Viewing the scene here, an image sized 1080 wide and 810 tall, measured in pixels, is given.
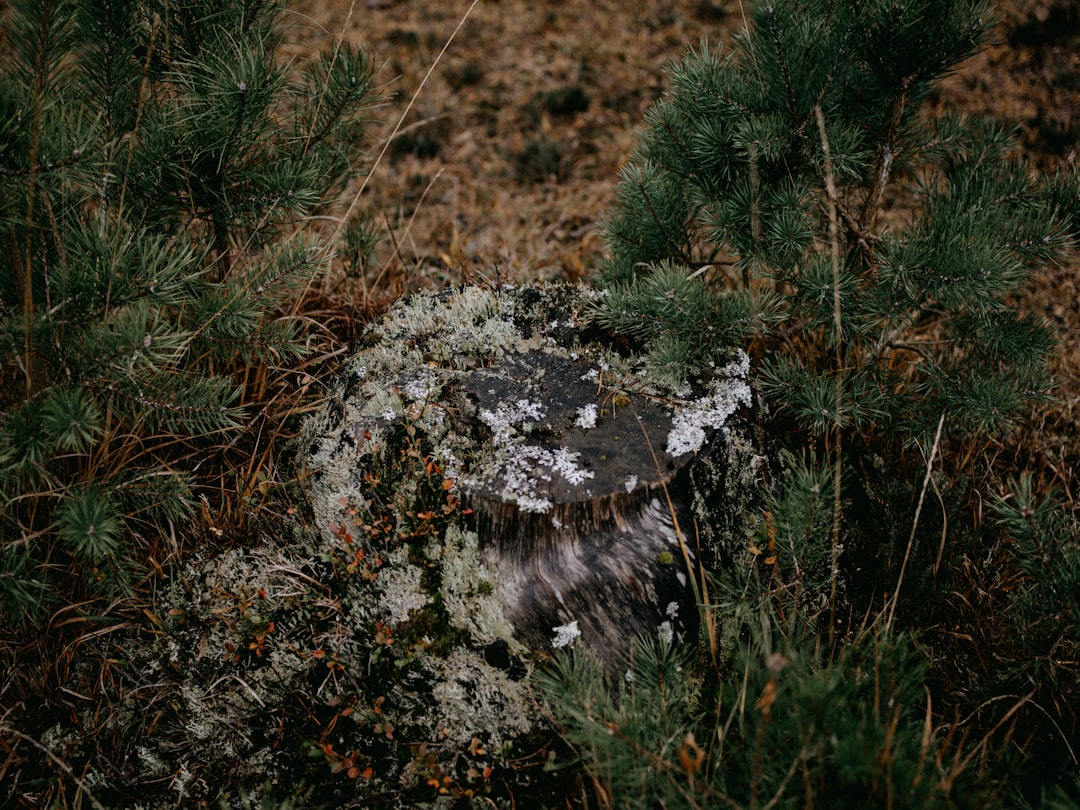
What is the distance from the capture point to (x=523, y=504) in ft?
7.04

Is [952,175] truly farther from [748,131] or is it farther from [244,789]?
[244,789]

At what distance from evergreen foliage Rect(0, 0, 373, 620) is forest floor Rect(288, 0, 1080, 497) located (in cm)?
90

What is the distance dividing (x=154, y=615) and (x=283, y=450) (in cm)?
75

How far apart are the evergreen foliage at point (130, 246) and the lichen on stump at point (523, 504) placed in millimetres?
558

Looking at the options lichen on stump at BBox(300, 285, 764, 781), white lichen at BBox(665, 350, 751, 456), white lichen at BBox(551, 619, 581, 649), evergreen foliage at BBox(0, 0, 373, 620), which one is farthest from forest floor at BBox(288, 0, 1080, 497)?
white lichen at BBox(551, 619, 581, 649)

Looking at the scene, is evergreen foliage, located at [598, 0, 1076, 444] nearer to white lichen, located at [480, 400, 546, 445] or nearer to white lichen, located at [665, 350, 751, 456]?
white lichen, located at [665, 350, 751, 456]

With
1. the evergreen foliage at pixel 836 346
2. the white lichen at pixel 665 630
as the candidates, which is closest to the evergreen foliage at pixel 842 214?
the evergreen foliage at pixel 836 346

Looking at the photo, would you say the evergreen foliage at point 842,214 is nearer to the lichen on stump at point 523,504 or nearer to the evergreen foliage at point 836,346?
the evergreen foliage at point 836,346

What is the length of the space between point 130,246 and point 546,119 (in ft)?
15.3

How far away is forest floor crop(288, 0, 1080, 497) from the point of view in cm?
404

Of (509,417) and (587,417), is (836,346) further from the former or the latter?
(509,417)

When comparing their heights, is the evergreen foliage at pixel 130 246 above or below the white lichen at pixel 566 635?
above

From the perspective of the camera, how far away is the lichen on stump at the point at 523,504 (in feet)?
7.10

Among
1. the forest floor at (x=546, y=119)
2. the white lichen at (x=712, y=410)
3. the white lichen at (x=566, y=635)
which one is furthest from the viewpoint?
the forest floor at (x=546, y=119)
